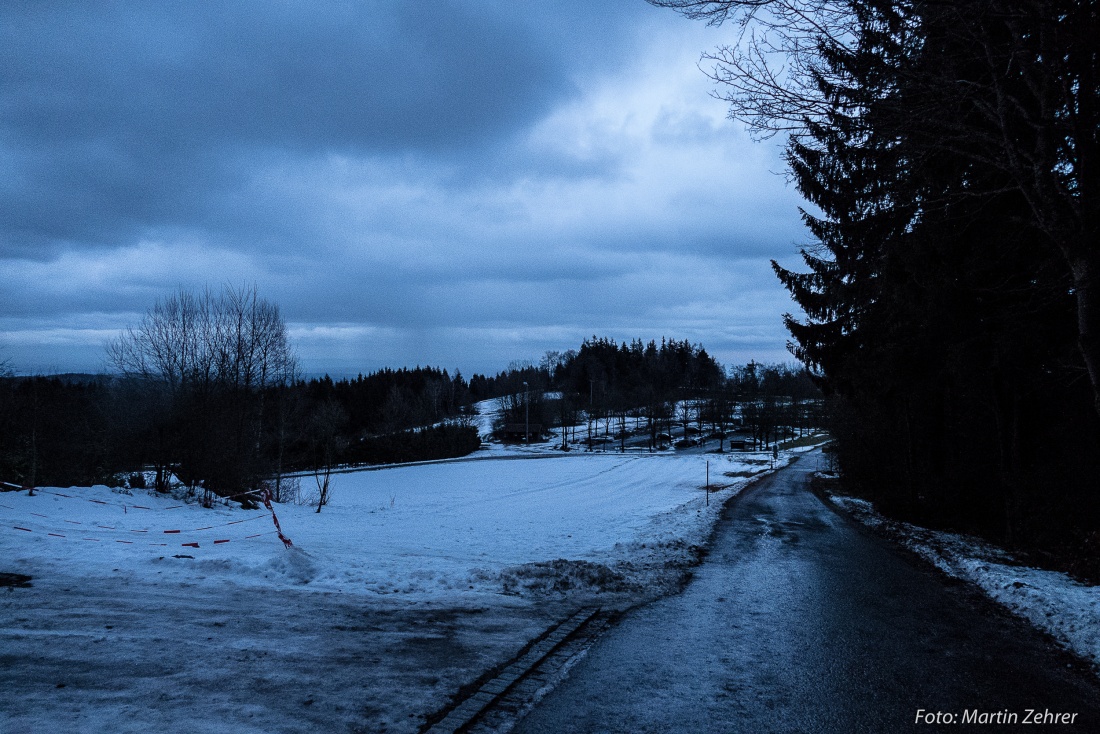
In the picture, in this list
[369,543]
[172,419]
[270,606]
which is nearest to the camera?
[270,606]

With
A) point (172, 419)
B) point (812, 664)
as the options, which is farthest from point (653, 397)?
point (812, 664)

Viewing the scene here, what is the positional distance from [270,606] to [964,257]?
16101 millimetres

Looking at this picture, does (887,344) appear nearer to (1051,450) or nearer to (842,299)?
(842,299)

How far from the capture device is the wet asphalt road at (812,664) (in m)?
4.62

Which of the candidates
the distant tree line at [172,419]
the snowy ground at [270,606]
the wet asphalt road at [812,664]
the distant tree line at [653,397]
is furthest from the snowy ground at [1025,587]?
the distant tree line at [653,397]

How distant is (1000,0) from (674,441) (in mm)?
89855

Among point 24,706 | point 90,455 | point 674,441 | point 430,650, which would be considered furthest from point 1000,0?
point 674,441

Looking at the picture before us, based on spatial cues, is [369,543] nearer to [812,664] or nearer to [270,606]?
[270,606]

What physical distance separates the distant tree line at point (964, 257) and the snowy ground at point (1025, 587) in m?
1.04

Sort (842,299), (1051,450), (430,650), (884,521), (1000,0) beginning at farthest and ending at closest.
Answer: (842,299)
(884,521)
(1051,450)
(1000,0)
(430,650)

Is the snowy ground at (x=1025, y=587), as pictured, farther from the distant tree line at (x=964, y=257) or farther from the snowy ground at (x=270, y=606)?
the snowy ground at (x=270, y=606)

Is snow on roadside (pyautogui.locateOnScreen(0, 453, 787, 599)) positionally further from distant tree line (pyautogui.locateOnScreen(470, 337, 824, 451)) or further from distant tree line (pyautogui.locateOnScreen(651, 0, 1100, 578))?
distant tree line (pyautogui.locateOnScreen(470, 337, 824, 451))

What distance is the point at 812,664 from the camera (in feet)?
18.8

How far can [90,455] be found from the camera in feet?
76.0
